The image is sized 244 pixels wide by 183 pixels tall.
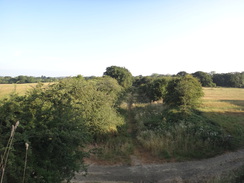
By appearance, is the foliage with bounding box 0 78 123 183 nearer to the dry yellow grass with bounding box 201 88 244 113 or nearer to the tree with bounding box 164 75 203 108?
the tree with bounding box 164 75 203 108

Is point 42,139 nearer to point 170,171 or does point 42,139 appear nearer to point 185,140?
point 170,171

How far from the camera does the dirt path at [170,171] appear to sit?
7.79 meters

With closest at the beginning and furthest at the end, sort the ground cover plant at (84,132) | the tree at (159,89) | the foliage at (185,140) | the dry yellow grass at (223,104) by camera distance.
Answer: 1. the ground cover plant at (84,132)
2. the foliage at (185,140)
3. the dry yellow grass at (223,104)
4. the tree at (159,89)

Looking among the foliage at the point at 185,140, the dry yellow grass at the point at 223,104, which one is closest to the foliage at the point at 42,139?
the foliage at the point at 185,140

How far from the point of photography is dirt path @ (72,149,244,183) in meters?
Result: 7.79

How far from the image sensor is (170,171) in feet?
28.0

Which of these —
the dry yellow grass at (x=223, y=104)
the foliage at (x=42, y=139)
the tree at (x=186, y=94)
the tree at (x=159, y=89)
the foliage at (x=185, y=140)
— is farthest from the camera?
the tree at (x=159, y=89)

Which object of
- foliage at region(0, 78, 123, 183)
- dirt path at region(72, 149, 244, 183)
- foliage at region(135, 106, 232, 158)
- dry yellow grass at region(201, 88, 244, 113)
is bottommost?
dirt path at region(72, 149, 244, 183)

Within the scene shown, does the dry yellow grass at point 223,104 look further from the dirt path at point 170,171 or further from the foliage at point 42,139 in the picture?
the foliage at point 42,139

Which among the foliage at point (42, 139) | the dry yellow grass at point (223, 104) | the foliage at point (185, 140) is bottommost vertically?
the foliage at point (185, 140)

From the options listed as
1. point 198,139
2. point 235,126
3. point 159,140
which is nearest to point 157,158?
point 159,140

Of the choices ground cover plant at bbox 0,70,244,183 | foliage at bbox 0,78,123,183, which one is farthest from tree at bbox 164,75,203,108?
foliage at bbox 0,78,123,183

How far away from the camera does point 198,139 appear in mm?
11273

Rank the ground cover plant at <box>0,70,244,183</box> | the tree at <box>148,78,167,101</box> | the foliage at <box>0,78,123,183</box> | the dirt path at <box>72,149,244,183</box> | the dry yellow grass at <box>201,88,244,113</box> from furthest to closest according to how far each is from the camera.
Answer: the tree at <box>148,78,167,101</box> < the dry yellow grass at <box>201,88,244,113</box> < the dirt path at <box>72,149,244,183</box> < the ground cover plant at <box>0,70,244,183</box> < the foliage at <box>0,78,123,183</box>
